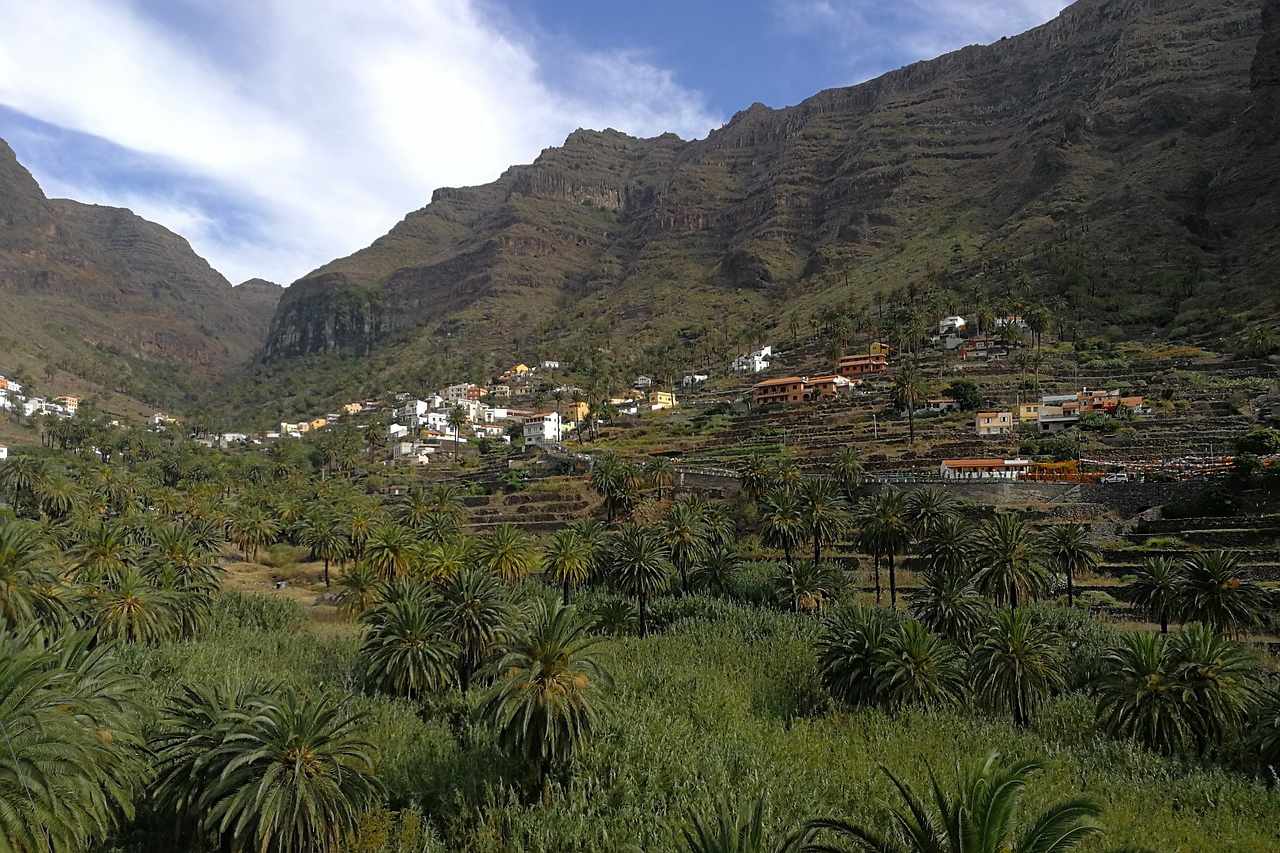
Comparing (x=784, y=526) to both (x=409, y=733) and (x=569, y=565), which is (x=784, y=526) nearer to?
(x=569, y=565)

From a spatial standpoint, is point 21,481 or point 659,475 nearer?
point 21,481

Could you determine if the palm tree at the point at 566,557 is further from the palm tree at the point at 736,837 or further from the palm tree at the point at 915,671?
the palm tree at the point at 736,837

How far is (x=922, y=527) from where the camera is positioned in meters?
50.7

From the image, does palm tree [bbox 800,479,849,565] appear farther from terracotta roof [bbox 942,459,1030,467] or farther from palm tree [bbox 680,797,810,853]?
palm tree [bbox 680,797,810,853]

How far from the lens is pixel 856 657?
102ft

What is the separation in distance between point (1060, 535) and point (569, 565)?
33.3m

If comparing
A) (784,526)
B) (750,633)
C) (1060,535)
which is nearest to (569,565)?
(750,633)

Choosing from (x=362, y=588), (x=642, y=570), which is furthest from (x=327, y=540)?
(x=642, y=570)

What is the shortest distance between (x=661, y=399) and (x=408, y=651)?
372ft

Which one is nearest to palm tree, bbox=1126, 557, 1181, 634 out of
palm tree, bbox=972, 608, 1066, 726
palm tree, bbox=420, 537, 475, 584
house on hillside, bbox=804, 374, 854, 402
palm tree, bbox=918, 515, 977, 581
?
palm tree, bbox=918, 515, 977, 581

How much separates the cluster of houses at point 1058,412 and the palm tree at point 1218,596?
48.2 m

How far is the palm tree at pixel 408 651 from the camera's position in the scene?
3158cm

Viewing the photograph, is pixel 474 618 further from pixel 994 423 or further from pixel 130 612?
pixel 994 423

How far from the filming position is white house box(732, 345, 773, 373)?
493ft
